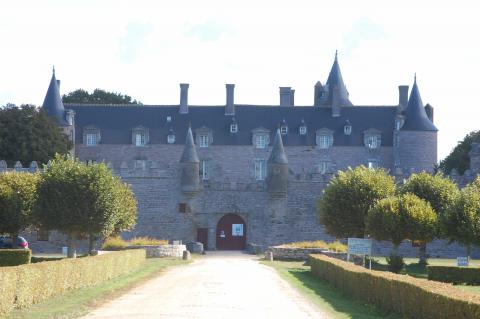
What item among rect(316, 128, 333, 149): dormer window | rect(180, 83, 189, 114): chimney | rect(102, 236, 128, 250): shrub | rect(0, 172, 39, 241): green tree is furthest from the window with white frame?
rect(0, 172, 39, 241): green tree

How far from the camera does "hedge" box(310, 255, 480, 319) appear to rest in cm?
1469

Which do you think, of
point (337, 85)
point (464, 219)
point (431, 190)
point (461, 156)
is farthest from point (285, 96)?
point (464, 219)

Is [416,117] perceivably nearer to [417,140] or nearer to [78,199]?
[417,140]

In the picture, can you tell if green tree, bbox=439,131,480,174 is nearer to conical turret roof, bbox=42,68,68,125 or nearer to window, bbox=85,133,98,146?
window, bbox=85,133,98,146

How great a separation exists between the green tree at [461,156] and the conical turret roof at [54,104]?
95.3ft

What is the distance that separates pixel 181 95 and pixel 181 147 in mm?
4561

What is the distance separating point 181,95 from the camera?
71875mm

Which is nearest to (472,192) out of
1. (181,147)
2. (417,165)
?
(417,165)

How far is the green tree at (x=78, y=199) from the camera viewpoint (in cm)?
3778

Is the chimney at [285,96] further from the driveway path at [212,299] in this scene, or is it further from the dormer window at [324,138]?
the driveway path at [212,299]

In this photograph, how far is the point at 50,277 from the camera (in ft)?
69.4

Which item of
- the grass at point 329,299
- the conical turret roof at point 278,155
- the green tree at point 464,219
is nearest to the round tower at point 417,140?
the conical turret roof at point 278,155

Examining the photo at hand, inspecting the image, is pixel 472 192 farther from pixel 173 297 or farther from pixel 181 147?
pixel 181 147

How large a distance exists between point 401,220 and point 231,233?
2325 centimetres
